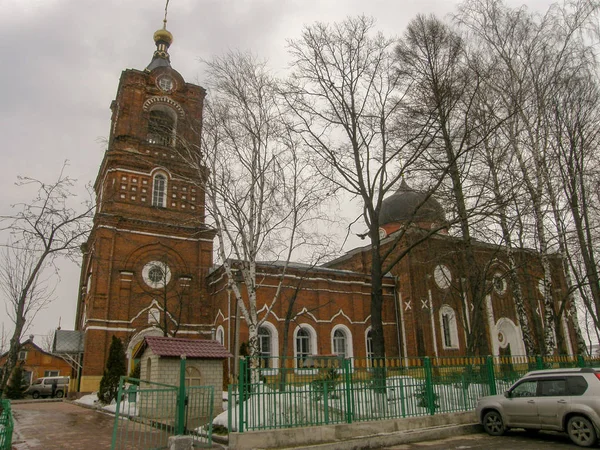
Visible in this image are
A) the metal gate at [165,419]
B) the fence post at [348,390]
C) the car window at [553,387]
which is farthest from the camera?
the fence post at [348,390]

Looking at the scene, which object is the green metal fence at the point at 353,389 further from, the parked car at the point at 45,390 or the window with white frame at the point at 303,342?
the parked car at the point at 45,390

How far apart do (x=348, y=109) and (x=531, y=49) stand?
6575mm

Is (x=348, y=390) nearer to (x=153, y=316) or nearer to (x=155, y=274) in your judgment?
(x=153, y=316)

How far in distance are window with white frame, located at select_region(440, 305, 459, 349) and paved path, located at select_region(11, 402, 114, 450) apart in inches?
757

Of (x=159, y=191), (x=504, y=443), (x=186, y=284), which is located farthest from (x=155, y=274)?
(x=504, y=443)

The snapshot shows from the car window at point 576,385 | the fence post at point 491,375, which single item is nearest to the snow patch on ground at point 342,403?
the fence post at point 491,375

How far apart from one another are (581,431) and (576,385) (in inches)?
33.7

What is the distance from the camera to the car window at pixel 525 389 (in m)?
9.98

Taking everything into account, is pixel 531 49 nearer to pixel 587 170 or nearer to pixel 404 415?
pixel 587 170

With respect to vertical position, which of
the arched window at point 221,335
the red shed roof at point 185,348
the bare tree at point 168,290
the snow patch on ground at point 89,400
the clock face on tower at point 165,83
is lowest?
the snow patch on ground at point 89,400

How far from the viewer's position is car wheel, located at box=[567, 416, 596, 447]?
8.57m

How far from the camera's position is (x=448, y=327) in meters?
28.1

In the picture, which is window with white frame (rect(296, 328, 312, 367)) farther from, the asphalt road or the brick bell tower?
the asphalt road

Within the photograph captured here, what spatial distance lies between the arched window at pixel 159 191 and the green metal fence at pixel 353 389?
17.9 meters
